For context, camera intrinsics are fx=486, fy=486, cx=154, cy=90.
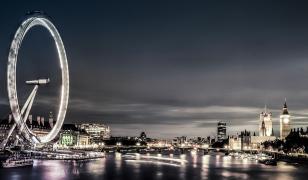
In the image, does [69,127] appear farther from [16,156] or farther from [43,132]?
[16,156]

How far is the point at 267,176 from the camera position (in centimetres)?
6606

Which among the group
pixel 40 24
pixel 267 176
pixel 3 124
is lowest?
pixel 267 176

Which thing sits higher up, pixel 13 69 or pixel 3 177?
pixel 13 69

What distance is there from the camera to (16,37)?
47.3 metres

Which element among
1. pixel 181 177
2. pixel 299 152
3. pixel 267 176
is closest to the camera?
pixel 181 177

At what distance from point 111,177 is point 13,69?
18514 millimetres

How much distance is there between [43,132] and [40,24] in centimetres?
9279

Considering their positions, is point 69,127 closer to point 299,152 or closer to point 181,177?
point 299,152

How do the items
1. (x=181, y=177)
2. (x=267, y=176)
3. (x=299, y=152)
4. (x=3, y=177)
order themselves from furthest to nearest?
(x=299, y=152), (x=267, y=176), (x=181, y=177), (x=3, y=177)

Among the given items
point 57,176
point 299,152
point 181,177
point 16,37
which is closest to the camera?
point 16,37

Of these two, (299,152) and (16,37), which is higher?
(16,37)

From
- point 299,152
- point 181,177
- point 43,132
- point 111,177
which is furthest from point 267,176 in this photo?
point 43,132

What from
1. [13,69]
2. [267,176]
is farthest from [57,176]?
[267,176]

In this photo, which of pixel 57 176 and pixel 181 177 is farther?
pixel 181 177
